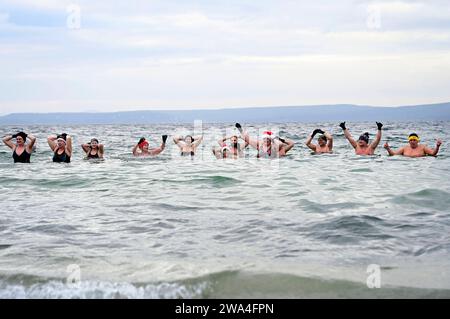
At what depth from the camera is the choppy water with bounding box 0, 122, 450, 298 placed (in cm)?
447

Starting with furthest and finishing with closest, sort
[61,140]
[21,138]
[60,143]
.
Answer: [60,143] → [61,140] → [21,138]

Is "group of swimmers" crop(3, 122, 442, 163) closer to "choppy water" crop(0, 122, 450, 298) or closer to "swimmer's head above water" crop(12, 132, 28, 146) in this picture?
"swimmer's head above water" crop(12, 132, 28, 146)

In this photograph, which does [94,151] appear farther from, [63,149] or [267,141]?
[267,141]

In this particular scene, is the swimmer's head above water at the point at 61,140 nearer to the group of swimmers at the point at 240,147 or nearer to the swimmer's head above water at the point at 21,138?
the group of swimmers at the point at 240,147

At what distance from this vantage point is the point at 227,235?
6195 millimetres

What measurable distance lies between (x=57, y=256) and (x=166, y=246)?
3.97 feet

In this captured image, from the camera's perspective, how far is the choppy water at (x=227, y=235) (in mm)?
4469

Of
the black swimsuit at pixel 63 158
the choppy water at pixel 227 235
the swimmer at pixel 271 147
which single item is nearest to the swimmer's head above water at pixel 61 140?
the black swimsuit at pixel 63 158

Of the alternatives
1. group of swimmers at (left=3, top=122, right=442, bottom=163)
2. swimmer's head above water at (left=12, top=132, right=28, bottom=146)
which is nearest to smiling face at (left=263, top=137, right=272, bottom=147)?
group of swimmers at (left=3, top=122, right=442, bottom=163)

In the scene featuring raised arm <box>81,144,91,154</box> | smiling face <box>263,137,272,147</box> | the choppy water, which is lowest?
the choppy water

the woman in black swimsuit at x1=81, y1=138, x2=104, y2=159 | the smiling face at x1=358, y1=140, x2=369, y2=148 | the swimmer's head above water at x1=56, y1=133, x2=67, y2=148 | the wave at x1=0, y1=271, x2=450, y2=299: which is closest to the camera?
the wave at x1=0, y1=271, x2=450, y2=299

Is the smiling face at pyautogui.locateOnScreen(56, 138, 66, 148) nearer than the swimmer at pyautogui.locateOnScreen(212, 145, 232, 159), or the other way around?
the smiling face at pyautogui.locateOnScreen(56, 138, 66, 148)

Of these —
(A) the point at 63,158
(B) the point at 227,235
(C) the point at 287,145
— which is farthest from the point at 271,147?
(B) the point at 227,235
